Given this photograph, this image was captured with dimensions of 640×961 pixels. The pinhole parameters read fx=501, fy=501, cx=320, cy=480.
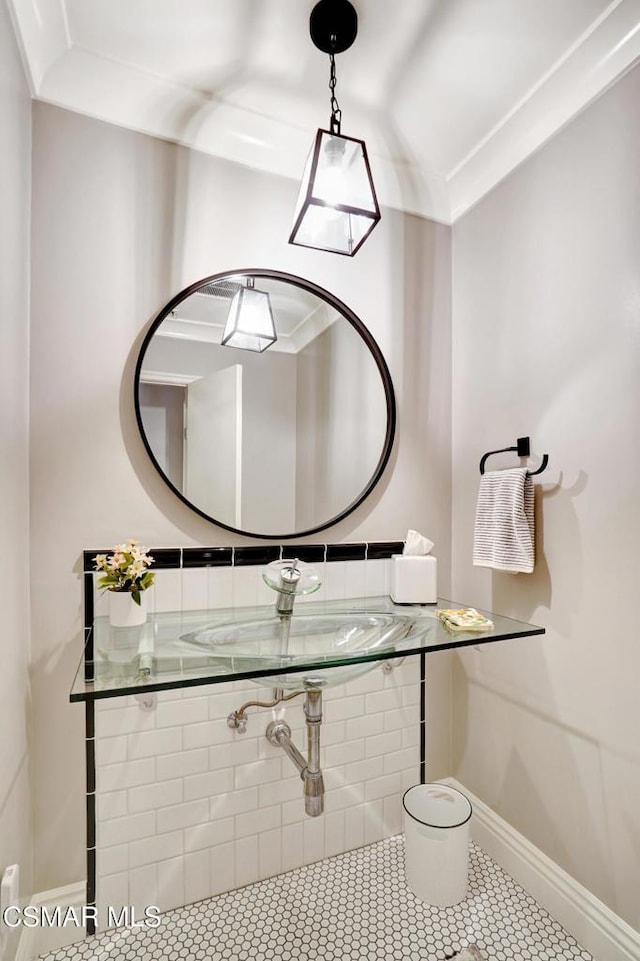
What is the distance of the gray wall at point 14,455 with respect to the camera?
1.06 metres

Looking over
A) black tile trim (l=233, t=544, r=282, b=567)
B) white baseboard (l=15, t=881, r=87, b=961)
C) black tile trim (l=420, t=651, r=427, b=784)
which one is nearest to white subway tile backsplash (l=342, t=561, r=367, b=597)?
black tile trim (l=233, t=544, r=282, b=567)

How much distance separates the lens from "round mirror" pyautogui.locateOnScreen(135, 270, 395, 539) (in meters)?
1.43

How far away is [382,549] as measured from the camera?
1705 mm

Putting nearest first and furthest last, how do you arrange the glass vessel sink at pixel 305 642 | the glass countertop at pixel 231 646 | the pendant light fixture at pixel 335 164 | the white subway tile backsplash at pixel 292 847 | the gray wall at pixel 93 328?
the glass countertop at pixel 231 646, the glass vessel sink at pixel 305 642, the pendant light fixture at pixel 335 164, the gray wall at pixel 93 328, the white subway tile backsplash at pixel 292 847

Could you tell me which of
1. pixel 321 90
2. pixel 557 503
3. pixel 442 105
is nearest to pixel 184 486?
pixel 557 503

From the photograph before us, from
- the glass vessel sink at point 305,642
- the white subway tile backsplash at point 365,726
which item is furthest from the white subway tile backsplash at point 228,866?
the glass vessel sink at point 305,642

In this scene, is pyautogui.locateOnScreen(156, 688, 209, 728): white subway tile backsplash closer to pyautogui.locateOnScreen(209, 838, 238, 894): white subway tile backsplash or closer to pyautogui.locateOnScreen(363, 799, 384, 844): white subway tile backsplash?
pyautogui.locateOnScreen(209, 838, 238, 894): white subway tile backsplash

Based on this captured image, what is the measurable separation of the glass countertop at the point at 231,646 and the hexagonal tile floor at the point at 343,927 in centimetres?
77

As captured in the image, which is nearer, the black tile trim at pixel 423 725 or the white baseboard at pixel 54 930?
the white baseboard at pixel 54 930

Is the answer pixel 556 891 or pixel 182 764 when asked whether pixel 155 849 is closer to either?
pixel 182 764

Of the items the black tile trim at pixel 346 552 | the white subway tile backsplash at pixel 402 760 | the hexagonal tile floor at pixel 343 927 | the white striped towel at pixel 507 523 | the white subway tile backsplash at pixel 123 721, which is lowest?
the hexagonal tile floor at pixel 343 927

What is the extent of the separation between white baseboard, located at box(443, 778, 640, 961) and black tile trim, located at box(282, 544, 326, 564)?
38.7 inches

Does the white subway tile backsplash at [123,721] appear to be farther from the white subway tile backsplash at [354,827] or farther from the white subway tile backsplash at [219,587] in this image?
Result: the white subway tile backsplash at [354,827]

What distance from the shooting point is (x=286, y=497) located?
5.09 ft
